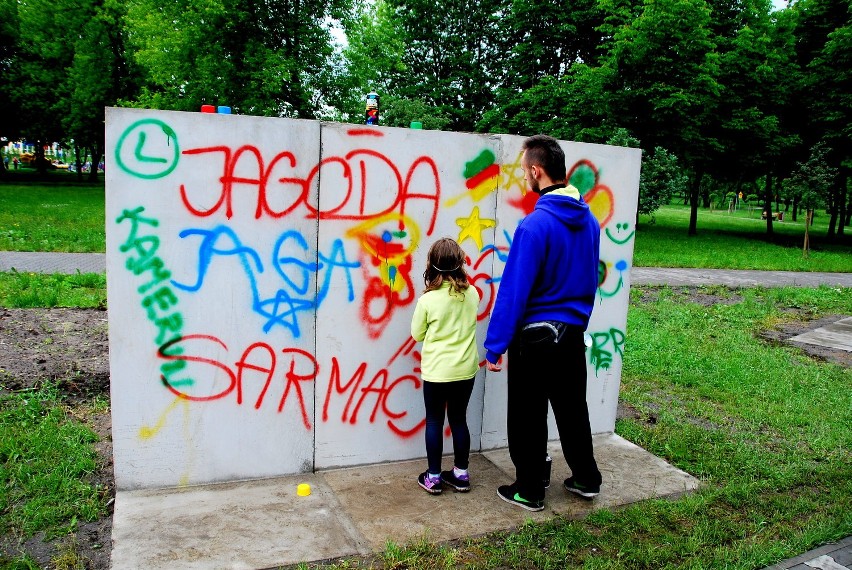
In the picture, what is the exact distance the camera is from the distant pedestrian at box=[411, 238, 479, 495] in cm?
360

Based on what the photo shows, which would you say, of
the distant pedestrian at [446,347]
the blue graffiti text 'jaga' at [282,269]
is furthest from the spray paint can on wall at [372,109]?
Answer: the distant pedestrian at [446,347]

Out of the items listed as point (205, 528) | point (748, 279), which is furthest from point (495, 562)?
point (748, 279)

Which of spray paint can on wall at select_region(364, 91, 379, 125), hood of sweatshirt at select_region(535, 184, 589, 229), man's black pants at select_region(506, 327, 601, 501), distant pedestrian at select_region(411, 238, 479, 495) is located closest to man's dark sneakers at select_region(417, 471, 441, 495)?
distant pedestrian at select_region(411, 238, 479, 495)

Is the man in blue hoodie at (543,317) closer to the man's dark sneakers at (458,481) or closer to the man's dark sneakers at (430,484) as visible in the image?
the man's dark sneakers at (458,481)

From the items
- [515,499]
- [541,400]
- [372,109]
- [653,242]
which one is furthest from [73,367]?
[653,242]

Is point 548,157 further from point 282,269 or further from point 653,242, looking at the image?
point 653,242

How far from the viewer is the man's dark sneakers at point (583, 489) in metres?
3.79

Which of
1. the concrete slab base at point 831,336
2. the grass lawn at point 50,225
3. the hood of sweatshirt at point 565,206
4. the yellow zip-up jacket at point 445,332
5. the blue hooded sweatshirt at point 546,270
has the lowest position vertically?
the concrete slab base at point 831,336

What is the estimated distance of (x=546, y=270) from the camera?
11.2 ft

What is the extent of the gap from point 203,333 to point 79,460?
121 centimetres

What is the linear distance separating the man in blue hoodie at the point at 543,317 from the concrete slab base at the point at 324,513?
1.14ft

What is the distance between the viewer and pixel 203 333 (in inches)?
141

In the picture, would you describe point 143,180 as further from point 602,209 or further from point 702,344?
point 702,344

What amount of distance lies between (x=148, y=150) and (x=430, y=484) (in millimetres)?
2403
